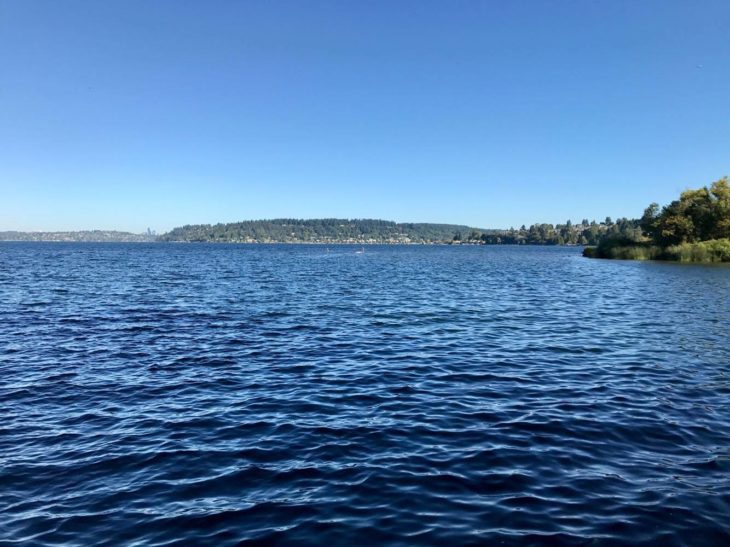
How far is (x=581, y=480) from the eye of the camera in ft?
33.3

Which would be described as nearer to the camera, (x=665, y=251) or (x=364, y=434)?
(x=364, y=434)

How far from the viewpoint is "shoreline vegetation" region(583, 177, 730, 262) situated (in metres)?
89.2

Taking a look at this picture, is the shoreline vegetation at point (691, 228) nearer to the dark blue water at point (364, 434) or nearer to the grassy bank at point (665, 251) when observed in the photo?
the grassy bank at point (665, 251)

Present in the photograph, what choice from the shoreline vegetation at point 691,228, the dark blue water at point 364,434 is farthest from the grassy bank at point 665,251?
the dark blue water at point 364,434

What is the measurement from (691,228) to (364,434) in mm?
106916

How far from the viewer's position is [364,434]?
12656 mm

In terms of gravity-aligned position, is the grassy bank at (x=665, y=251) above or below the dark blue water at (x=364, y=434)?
above

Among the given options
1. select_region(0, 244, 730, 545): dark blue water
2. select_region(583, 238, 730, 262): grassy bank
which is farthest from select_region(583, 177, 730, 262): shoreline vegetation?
select_region(0, 244, 730, 545): dark blue water

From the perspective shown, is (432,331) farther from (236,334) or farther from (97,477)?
(97,477)

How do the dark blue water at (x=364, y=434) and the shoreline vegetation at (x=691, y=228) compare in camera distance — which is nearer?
the dark blue water at (x=364, y=434)

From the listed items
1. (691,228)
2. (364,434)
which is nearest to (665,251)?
(691,228)

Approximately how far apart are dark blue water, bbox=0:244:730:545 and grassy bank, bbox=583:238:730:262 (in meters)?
72.4

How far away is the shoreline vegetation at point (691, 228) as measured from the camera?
89.2m

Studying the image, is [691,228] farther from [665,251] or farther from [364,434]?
[364,434]
